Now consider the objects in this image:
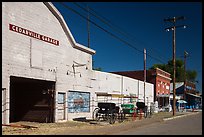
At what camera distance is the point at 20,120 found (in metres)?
22.6

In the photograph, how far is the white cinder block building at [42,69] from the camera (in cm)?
1747

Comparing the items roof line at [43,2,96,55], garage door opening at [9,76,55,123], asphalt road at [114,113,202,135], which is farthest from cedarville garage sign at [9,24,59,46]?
asphalt road at [114,113,202,135]

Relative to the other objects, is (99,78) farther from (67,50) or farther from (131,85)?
(131,85)

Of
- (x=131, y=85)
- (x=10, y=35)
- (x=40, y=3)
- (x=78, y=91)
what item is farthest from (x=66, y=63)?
(x=131, y=85)

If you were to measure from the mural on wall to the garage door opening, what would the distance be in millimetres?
2140

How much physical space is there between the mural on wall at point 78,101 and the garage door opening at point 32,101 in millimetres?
2140

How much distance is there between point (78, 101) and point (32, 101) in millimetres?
3850

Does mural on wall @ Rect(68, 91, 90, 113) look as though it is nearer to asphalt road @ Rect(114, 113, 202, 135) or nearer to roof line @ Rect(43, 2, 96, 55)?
roof line @ Rect(43, 2, 96, 55)

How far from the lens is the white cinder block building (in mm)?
17469

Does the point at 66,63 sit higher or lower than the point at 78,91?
higher

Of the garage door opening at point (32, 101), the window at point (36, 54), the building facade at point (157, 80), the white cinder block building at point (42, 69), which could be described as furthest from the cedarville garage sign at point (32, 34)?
the building facade at point (157, 80)

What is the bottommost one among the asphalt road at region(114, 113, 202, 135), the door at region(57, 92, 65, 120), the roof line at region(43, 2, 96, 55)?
the asphalt road at region(114, 113, 202, 135)

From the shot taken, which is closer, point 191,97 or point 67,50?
point 67,50

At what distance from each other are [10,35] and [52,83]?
533 centimetres
